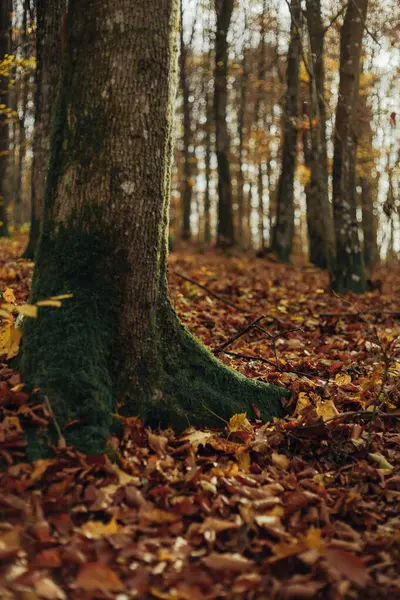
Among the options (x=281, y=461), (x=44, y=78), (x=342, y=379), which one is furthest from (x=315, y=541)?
(x=44, y=78)

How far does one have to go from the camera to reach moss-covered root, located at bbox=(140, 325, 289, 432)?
3.27m

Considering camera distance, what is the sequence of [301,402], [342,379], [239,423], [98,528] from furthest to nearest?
[342,379], [301,402], [239,423], [98,528]

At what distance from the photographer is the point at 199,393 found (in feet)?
11.4

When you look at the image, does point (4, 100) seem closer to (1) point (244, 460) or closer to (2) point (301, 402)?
(2) point (301, 402)

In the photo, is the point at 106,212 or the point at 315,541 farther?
the point at 106,212

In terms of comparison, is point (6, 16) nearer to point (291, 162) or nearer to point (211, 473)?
point (291, 162)

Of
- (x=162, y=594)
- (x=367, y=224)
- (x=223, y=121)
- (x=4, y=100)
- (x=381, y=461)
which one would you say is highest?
(x=4, y=100)

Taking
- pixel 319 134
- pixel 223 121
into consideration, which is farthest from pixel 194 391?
pixel 223 121

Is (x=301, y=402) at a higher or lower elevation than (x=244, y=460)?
higher

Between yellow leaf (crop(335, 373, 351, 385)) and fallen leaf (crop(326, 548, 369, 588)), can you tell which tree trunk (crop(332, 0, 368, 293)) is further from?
fallen leaf (crop(326, 548, 369, 588))

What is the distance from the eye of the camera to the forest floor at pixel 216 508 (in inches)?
82.7

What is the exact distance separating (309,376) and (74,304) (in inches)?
88.1

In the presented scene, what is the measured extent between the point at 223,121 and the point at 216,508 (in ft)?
44.7

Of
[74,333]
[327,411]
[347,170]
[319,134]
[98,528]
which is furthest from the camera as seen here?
[347,170]
